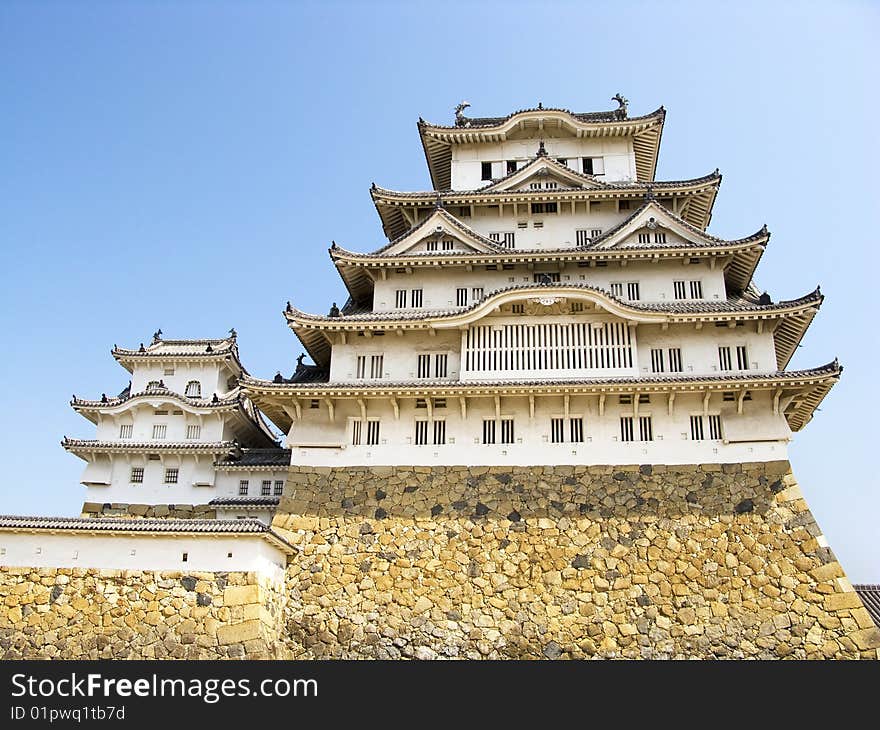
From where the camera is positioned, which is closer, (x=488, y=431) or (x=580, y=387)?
(x=580, y=387)

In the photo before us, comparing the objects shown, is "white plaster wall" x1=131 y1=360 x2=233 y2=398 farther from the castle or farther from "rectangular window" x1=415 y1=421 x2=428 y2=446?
"rectangular window" x1=415 y1=421 x2=428 y2=446

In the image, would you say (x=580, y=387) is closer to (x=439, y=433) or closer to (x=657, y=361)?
(x=657, y=361)

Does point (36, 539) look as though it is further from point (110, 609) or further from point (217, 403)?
point (217, 403)

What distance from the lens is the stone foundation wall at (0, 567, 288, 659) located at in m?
19.0

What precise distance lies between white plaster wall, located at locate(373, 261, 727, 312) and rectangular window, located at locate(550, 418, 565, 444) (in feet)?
15.1

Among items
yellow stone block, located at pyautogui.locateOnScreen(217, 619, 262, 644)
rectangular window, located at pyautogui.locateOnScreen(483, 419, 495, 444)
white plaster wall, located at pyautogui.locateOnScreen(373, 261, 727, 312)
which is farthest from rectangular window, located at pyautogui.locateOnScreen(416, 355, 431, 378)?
yellow stone block, located at pyautogui.locateOnScreen(217, 619, 262, 644)

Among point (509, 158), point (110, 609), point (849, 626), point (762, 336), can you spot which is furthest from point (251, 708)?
point (509, 158)

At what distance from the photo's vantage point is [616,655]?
2017 cm

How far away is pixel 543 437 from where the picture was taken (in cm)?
2328

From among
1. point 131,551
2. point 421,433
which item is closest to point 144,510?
point 131,551

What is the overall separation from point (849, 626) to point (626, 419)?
24.2ft

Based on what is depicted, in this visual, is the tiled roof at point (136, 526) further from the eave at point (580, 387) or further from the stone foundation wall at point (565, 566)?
the eave at point (580, 387)

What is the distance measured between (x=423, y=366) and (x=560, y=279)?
5303 millimetres

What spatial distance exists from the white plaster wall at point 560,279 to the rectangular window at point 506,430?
470 cm
